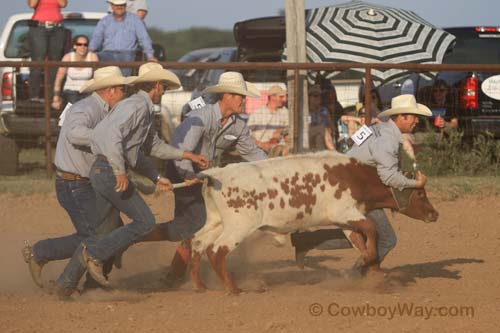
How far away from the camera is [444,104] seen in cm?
1452

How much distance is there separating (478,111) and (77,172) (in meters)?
7.25

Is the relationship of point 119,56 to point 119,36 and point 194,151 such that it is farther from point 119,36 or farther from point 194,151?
point 194,151

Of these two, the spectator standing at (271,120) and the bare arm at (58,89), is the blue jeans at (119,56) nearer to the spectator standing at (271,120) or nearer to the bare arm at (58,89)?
the bare arm at (58,89)

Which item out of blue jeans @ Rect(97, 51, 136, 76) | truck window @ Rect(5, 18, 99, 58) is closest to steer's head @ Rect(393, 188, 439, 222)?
blue jeans @ Rect(97, 51, 136, 76)

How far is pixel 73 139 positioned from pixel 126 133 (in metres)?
0.45

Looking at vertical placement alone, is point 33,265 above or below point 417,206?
below

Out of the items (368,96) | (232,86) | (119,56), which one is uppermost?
(232,86)

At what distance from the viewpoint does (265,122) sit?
13.8 m

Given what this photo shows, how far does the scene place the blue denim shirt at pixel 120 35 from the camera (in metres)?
14.8

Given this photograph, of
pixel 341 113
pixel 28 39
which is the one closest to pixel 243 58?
pixel 341 113

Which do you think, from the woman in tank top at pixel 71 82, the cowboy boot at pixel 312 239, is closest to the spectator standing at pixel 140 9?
the woman in tank top at pixel 71 82

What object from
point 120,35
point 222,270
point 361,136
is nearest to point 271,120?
point 120,35

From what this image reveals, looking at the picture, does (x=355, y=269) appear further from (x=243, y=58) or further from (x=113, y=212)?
(x=243, y=58)

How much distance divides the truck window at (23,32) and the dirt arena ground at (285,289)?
3.98 metres
